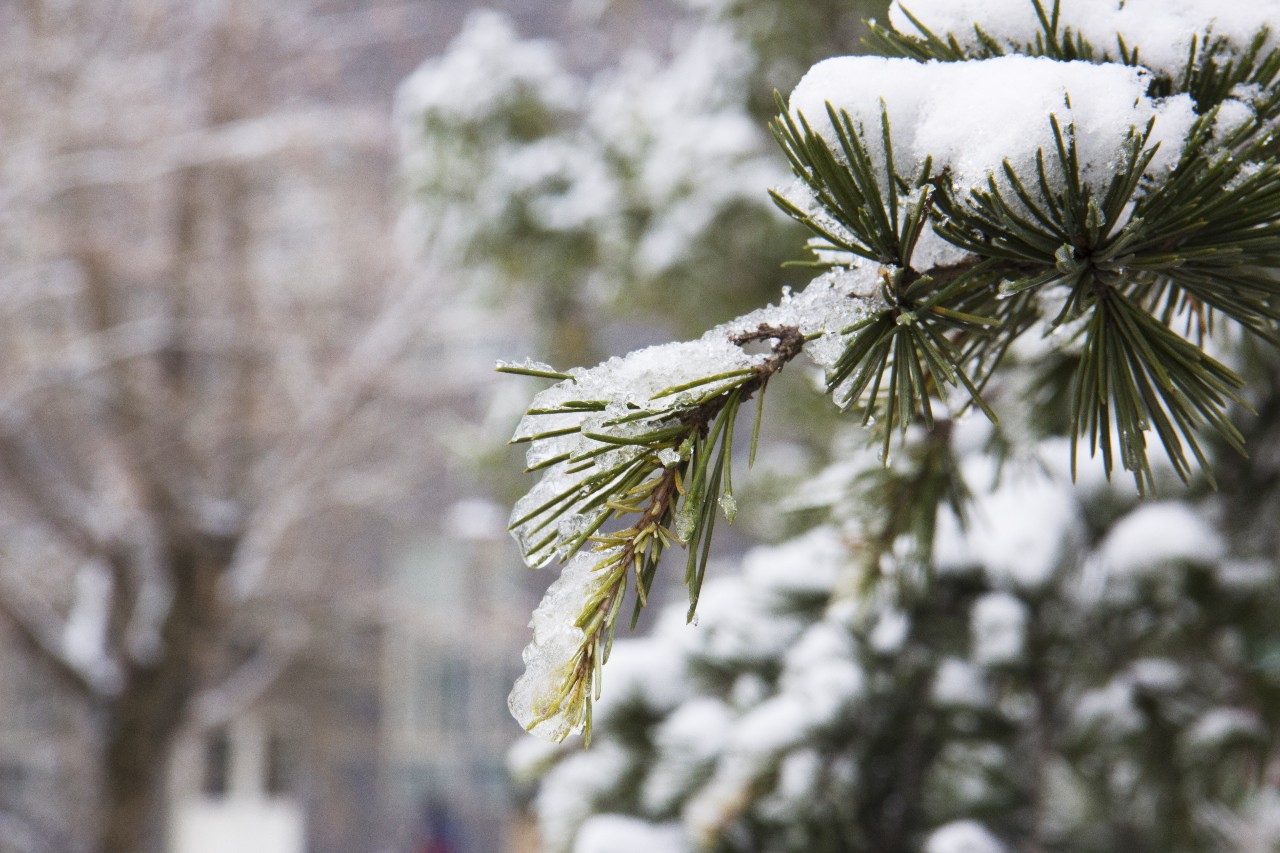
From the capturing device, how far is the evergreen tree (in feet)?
1.65

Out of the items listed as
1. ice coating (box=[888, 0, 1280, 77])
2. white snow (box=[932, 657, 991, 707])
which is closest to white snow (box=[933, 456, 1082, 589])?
white snow (box=[932, 657, 991, 707])

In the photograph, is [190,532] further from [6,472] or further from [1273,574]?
[1273,574]

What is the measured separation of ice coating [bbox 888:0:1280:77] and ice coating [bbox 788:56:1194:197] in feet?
0.19

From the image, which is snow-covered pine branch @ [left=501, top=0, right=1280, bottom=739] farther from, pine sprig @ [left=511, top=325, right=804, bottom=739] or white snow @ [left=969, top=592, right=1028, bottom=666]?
white snow @ [left=969, top=592, right=1028, bottom=666]

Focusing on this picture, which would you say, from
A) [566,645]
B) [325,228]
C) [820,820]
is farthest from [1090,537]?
[325,228]

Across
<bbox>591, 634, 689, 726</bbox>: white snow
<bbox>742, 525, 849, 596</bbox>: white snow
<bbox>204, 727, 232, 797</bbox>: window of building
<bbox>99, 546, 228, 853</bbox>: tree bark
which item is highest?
<bbox>204, 727, 232, 797</bbox>: window of building

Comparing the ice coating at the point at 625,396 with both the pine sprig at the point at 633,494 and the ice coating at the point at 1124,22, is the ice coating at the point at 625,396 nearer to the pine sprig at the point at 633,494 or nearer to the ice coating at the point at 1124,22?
the pine sprig at the point at 633,494

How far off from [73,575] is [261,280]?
2.69 m

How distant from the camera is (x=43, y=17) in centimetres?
626

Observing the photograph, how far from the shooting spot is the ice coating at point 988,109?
0.51 m

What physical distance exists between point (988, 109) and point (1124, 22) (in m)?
0.15

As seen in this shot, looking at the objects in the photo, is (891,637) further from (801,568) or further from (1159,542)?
(1159,542)

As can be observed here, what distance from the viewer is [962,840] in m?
1.27

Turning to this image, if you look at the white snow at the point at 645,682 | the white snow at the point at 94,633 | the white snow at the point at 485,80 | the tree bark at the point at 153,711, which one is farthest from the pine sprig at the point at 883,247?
the white snow at the point at 94,633
